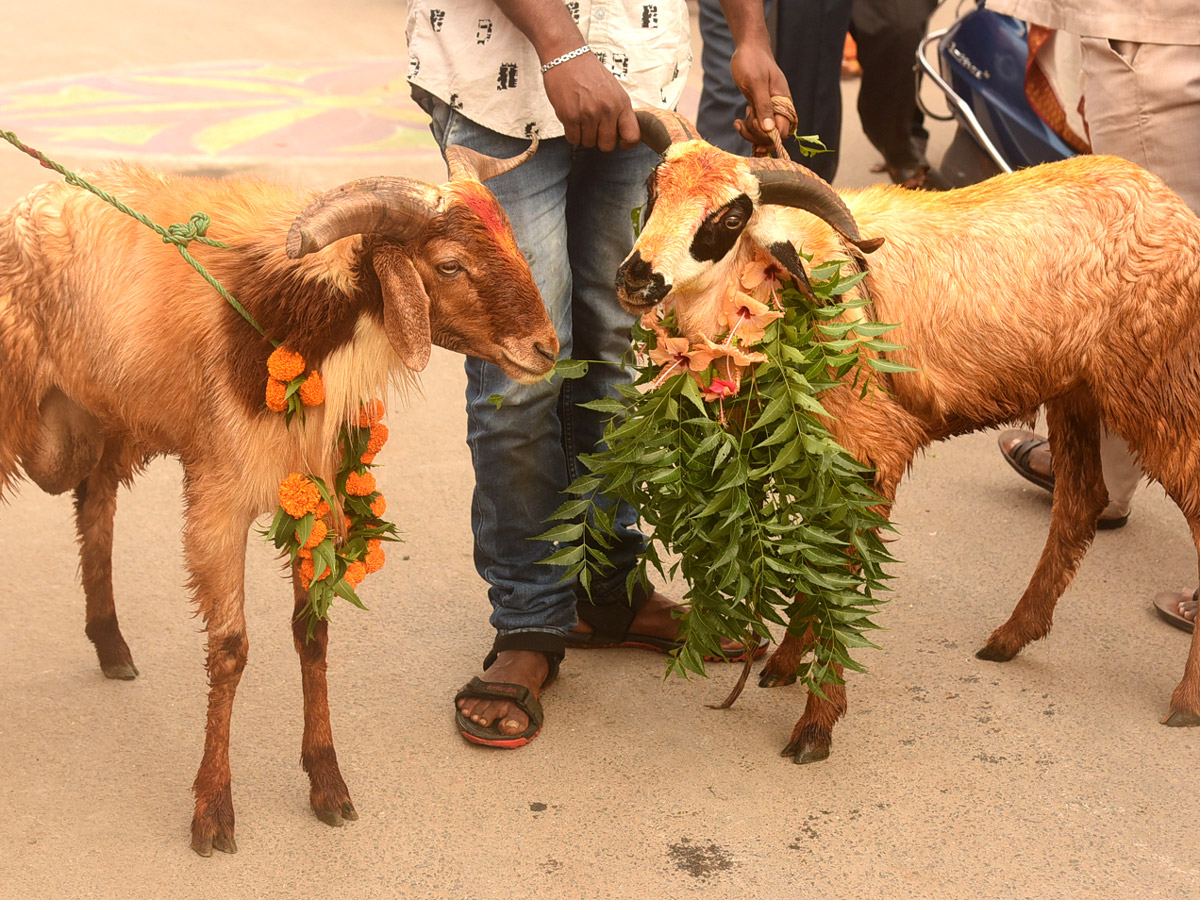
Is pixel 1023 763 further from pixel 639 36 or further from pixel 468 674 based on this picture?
pixel 639 36

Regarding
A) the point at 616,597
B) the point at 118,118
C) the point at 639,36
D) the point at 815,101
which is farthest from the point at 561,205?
the point at 118,118

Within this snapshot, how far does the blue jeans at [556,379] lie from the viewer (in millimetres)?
3484

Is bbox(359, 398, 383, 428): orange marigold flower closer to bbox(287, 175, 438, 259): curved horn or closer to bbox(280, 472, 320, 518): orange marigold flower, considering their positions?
bbox(280, 472, 320, 518): orange marigold flower

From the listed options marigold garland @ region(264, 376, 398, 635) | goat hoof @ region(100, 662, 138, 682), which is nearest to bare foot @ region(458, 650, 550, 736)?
marigold garland @ region(264, 376, 398, 635)

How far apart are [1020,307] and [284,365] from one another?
203 centimetres

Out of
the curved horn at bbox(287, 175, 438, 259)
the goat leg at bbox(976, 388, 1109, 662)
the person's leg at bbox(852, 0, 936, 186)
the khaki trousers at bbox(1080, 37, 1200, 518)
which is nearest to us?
the curved horn at bbox(287, 175, 438, 259)

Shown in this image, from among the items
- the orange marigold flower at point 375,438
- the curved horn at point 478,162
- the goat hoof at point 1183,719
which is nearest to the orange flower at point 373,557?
the orange marigold flower at point 375,438

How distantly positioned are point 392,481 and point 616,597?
1579 millimetres

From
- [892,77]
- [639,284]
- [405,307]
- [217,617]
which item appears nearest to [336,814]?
[217,617]

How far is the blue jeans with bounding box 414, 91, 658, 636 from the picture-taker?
3.48 metres

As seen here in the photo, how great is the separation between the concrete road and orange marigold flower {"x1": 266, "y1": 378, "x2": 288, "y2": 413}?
1183 mm

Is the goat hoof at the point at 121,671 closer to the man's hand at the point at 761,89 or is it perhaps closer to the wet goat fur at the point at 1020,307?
the wet goat fur at the point at 1020,307

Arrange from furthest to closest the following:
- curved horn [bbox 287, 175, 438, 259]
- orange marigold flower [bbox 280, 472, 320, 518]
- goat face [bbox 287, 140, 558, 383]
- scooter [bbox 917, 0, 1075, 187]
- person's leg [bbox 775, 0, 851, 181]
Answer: scooter [bbox 917, 0, 1075, 187], person's leg [bbox 775, 0, 851, 181], orange marigold flower [bbox 280, 472, 320, 518], goat face [bbox 287, 140, 558, 383], curved horn [bbox 287, 175, 438, 259]

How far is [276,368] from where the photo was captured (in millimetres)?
3025
